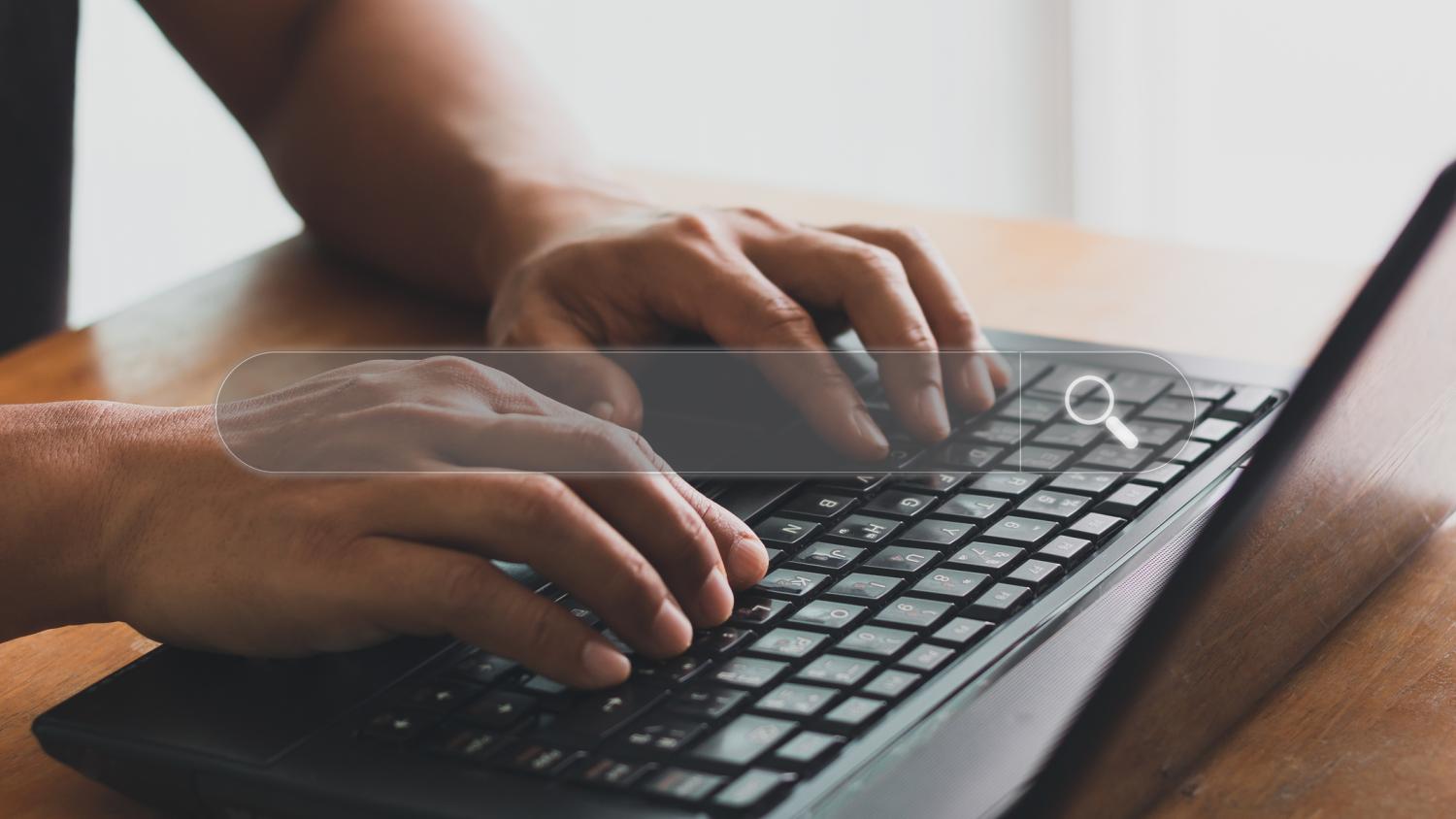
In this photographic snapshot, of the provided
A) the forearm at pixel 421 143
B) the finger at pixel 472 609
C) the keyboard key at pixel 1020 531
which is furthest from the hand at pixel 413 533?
the forearm at pixel 421 143

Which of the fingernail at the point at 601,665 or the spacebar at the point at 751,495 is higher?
the fingernail at the point at 601,665

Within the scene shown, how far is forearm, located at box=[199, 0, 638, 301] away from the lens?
Answer: 95 cm

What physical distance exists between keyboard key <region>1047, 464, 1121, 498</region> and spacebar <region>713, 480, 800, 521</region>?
114 mm

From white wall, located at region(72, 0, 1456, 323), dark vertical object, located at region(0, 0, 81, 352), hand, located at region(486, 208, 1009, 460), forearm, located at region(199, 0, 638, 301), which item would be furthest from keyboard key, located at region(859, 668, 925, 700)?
white wall, located at region(72, 0, 1456, 323)

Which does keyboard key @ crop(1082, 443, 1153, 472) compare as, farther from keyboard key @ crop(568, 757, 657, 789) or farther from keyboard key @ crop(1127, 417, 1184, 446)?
keyboard key @ crop(568, 757, 657, 789)

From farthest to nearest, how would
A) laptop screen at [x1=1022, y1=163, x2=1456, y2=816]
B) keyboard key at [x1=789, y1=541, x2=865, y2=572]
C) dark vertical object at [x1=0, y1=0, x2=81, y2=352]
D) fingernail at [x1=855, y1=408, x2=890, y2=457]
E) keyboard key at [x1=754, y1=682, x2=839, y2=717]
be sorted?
dark vertical object at [x1=0, y1=0, x2=81, y2=352]
fingernail at [x1=855, y1=408, x2=890, y2=457]
keyboard key at [x1=789, y1=541, x2=865, y2=572]
keyboard key at [x1=754, y1=682, x2=839, y2=717]
laptop screen at [x1=1022, y1=163, x2=1456, y2=816]

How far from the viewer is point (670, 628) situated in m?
0.51

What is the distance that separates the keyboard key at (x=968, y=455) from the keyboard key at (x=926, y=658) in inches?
6.6

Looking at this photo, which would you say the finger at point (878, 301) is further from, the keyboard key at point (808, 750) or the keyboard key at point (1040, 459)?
the keyboard key at point (808, 750)

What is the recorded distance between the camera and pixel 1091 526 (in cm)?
59

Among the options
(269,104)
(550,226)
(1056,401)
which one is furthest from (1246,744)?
(269,104)

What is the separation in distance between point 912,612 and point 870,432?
0.16 metres

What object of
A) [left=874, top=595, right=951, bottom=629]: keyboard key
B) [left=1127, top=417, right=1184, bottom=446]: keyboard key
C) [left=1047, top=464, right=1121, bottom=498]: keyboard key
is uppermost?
[left=874, top=595, right=951, bottom=629]: keyboard key

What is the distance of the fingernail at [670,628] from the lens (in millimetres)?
512
